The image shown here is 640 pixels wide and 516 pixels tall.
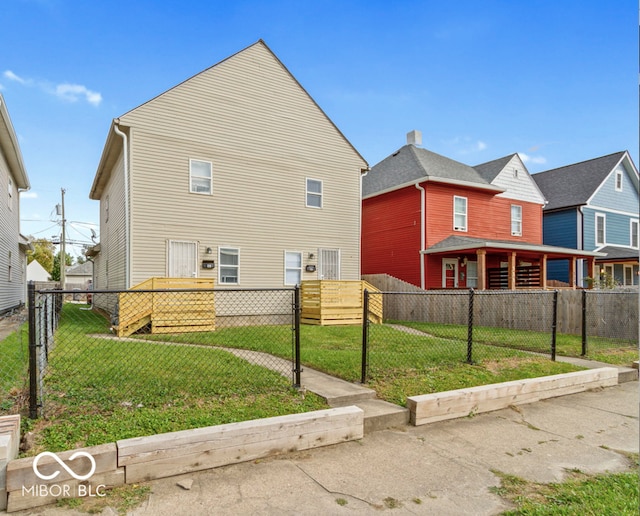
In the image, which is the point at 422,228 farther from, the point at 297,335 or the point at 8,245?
the point at 8,245

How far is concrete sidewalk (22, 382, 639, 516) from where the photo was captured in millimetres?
2834

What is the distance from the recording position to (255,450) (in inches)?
138

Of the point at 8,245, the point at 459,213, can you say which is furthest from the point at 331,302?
the point at 8,245

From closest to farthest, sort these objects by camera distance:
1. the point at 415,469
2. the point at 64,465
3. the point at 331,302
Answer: the point at 64,465 < the point at 415,469 < the point at 331,302

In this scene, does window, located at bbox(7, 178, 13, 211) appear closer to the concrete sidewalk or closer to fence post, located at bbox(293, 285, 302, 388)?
fence post, located at bbox(293, 285, 302, 388)

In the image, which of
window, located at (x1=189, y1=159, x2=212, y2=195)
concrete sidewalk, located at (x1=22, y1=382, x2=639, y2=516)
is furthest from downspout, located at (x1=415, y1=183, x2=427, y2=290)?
concrete sidewalk, located at (x1=22, y1=382, x2=639, y2=516)

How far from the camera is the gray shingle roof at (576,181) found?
866 inches

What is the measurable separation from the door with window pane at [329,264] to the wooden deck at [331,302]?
1.50 meters

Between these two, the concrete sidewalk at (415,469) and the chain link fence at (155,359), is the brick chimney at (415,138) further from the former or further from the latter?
the concrete sidewalk at (415,469)

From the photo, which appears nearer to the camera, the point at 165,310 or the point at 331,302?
the point at 165,310

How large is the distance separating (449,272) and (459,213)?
2828 mm

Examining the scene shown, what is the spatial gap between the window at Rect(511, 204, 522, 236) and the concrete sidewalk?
1695cm

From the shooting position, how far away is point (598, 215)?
22.0 m

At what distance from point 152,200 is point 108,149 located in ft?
9.76
